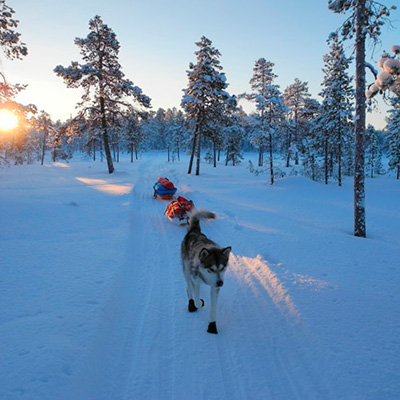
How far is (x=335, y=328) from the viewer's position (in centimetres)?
416

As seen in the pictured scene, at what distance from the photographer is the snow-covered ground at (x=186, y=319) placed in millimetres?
3131

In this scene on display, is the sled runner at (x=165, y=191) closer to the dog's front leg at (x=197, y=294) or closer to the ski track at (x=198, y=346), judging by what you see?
the ski track at (x=198, y=346)

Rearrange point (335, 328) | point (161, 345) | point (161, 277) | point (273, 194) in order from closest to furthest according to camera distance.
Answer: point (161, 345) → point (335, 328) → point (161, 277) → point (273, 194)

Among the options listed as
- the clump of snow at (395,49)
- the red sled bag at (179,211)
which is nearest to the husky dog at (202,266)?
the red sled bag at (179,211)

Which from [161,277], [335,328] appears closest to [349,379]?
[335,328]

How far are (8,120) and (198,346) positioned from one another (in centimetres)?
1741

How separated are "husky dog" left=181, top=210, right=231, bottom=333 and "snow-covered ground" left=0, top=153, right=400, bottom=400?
14.0 inches

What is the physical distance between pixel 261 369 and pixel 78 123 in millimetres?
26942

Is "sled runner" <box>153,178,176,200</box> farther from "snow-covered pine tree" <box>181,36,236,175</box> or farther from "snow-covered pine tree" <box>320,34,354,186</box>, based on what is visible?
"snow-covered pine tree" <box>320,34,354,186</box>

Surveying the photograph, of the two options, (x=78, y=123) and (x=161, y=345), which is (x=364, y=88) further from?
(x=78, y=123)

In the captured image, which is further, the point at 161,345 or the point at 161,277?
the point at 161,277

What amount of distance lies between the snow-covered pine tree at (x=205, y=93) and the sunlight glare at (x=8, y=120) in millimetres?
16646

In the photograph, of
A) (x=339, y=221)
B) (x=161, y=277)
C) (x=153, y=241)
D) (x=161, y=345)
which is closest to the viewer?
(x=161, y=345)

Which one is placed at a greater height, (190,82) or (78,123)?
(190,82)
